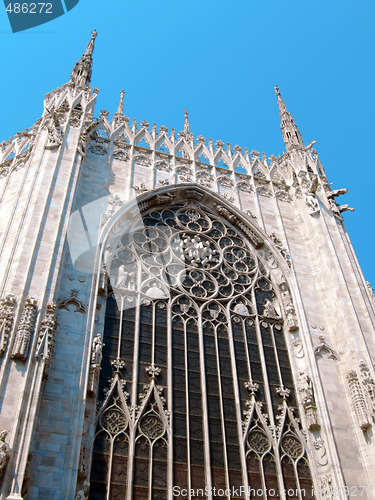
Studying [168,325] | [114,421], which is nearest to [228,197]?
[168,325]

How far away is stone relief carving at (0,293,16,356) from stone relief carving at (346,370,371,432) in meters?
8.80

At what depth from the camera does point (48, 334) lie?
1194 cm

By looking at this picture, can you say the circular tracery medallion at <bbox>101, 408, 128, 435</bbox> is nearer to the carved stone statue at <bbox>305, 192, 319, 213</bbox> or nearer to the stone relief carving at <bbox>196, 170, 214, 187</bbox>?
the stone relief carving at <bbox>196, 170, 214, 187</bbox>

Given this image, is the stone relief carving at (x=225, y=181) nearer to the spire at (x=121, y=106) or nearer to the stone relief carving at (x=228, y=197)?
the stone relief carving at (x=228, y=197)

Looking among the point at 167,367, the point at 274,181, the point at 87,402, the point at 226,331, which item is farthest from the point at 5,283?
the point at 274,181

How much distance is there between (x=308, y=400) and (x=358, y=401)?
1269mm

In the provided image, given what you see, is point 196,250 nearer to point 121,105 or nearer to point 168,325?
point 168,325

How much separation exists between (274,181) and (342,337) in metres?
7.72

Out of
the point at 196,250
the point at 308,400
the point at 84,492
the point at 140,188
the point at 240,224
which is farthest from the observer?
the point at 240,224

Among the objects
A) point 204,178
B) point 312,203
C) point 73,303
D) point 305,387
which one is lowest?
point 305,387

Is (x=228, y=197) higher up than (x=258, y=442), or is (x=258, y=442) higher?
(x=228, y=197)

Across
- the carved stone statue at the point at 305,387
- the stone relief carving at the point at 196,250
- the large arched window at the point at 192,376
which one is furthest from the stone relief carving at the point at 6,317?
the carved stone statue at the point at 305,387

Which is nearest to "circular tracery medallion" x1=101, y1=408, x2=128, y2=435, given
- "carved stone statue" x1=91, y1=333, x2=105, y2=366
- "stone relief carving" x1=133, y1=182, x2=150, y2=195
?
"carved stone statue" x1=91, y1=333, x2=105, y2=366

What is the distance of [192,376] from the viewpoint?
14.3 m
